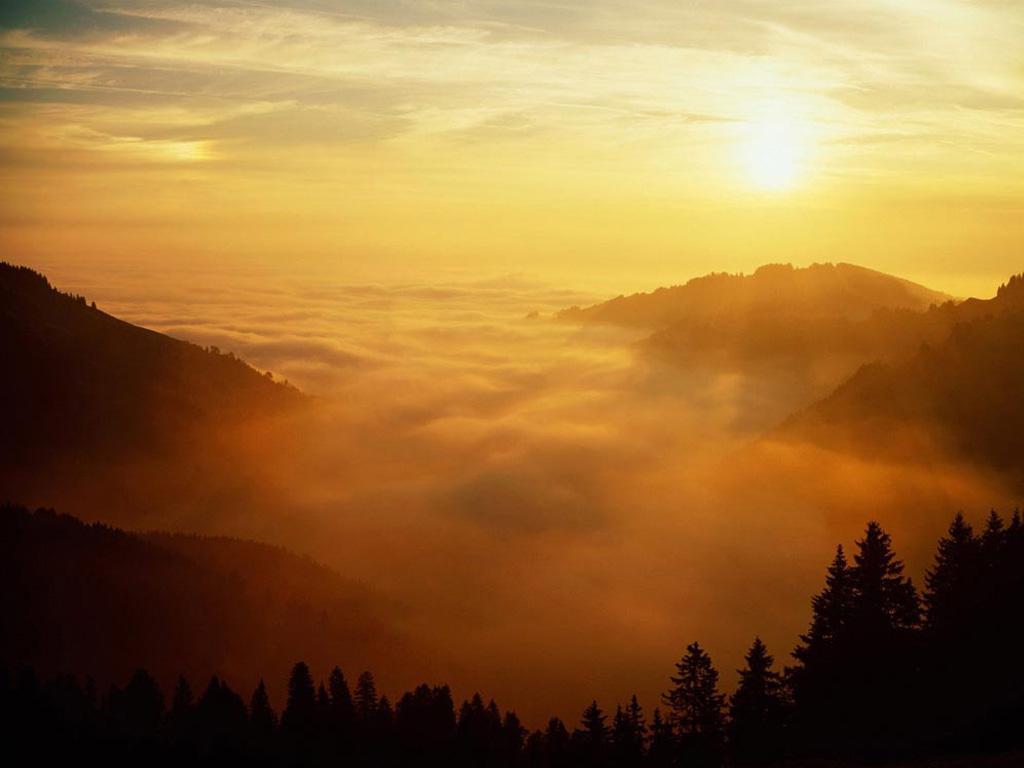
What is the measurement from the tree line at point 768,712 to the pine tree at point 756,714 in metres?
0.10

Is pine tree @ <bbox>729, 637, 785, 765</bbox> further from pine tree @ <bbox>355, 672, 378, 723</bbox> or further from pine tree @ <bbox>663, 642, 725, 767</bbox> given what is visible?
pine tree @ <bbox>355, 672, 378, 723</bbox>

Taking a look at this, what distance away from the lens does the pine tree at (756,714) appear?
51.6 meters

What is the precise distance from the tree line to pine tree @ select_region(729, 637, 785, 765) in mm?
101

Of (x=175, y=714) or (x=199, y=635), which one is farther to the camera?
(x=199, y=635)

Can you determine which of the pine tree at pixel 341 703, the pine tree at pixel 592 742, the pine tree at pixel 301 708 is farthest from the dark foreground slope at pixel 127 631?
the pine tree at pixel 592 742

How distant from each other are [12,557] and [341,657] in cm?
7269

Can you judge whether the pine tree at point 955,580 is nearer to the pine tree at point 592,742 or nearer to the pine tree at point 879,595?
the pine tree at point 879,595

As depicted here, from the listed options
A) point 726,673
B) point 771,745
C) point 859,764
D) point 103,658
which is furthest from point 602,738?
point 103,658

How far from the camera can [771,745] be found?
51.1m

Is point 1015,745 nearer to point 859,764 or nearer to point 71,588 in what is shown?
point 859,764

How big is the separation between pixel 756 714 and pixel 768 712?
96 centimetres

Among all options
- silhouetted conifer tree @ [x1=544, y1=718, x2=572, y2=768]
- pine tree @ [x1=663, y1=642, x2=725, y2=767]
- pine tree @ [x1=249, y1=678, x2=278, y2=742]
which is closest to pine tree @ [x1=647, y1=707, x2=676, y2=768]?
pine tree @ [x1=663, y1=642, x2=725, y2=767]

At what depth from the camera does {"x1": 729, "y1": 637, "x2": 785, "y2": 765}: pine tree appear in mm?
51562

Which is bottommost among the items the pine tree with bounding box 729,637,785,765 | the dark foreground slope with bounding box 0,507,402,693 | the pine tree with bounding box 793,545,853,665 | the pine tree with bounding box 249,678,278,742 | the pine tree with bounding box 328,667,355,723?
the dark foreground slope with bounding box 0,507,402,693
